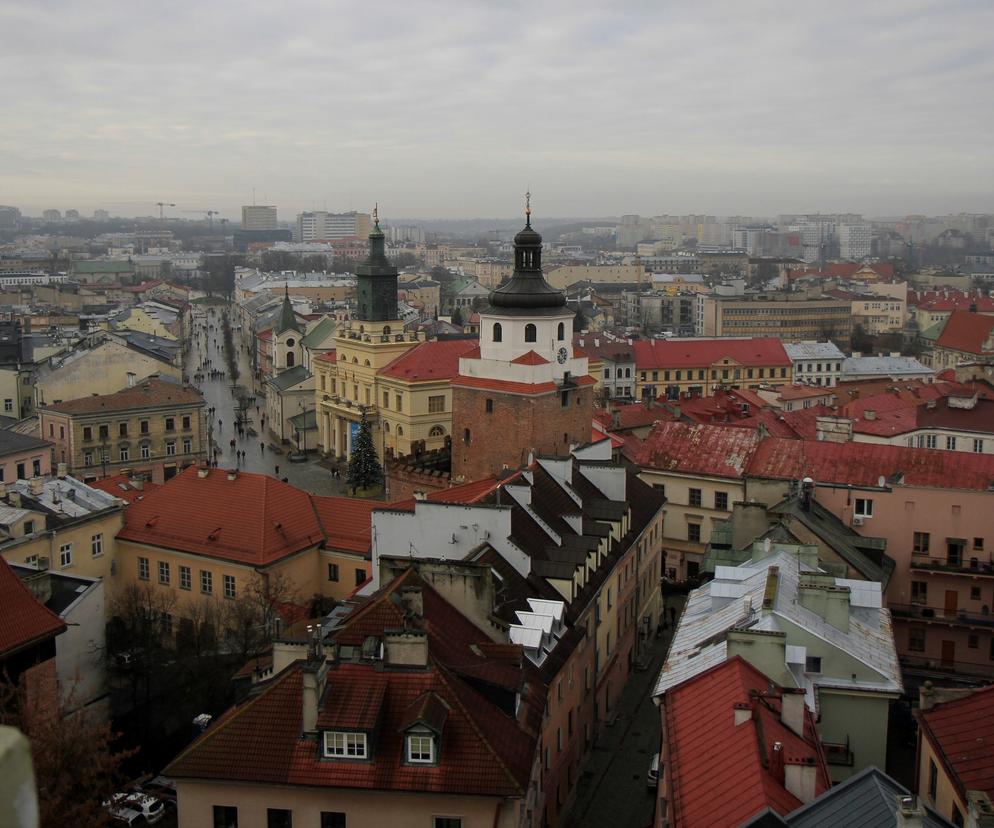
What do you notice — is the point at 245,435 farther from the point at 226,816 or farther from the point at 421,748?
the point at 421,748

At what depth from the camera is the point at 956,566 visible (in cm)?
3356

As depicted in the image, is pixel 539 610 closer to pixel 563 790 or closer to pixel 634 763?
pixel 563 790

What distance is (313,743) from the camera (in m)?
18.7

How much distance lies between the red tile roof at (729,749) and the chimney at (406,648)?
452 cm

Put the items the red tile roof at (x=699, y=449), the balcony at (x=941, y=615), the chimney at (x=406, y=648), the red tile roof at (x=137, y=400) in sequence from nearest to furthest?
the chimney at (x=406, y=648) → the balcony at (x=941, y=615) → the red tile roof at (x=699, y=449) → the red tile roof at (x=137, y=400)

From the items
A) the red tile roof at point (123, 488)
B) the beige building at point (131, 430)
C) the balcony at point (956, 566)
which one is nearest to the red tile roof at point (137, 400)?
the beige building at point (131, 430)

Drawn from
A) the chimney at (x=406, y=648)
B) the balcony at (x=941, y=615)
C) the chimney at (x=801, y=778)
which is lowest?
the balcony at (x=941, y=615)

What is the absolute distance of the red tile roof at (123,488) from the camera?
42.1m

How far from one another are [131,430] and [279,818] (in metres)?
45.6

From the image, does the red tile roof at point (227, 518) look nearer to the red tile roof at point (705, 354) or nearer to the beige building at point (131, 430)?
the beige building at point (131, 430)

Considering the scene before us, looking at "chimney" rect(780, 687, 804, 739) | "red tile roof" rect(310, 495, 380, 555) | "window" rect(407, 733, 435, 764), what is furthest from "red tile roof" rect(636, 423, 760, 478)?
"window" rect(407, 733, 435, 764)

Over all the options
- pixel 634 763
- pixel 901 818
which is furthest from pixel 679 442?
pixel 901 818

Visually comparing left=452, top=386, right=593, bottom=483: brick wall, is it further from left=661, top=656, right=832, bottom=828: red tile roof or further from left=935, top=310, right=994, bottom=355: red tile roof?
left=935, top=310, right=994, bottom=355: red tile roof

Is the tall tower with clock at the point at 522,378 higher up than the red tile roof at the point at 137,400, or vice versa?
the tall tower with clock at the point at 522,378
